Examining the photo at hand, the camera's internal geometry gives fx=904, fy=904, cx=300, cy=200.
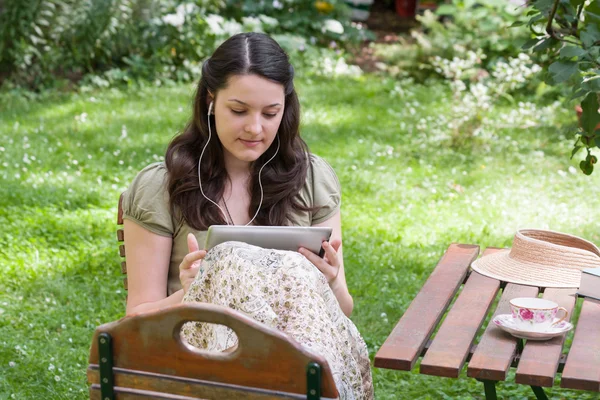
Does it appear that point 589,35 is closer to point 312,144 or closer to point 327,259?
point 327,259

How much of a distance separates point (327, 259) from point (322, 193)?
0.52m

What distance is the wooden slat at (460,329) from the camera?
2.12 meters

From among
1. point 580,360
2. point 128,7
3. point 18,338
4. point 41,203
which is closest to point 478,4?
point 128,7

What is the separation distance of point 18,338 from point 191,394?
86.6 inches

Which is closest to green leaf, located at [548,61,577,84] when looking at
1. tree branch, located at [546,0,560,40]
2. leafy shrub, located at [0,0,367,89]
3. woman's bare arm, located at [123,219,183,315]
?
tree branch, located at [546,0,560,40]

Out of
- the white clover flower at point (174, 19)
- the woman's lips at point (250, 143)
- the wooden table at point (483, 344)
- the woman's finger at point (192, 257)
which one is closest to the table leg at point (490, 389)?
the wooden table at point (483, 344)

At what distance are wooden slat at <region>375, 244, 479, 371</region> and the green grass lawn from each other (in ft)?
2.38

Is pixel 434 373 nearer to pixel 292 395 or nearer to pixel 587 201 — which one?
pixel 292 395

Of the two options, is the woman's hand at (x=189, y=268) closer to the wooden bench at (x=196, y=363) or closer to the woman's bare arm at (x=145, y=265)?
the woman's bare arm at (x=145, y=265)

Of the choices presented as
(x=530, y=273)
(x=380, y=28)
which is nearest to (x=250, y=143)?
(x=530, y=273)

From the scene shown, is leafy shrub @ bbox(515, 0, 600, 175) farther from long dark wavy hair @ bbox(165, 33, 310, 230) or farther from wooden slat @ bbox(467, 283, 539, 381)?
long dark wavy hair @ bbox(165, 33, 310, 230)

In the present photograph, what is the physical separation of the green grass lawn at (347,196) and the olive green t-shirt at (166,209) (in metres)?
0.91

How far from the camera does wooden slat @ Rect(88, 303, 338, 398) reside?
171cm

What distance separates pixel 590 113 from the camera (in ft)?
8.59
